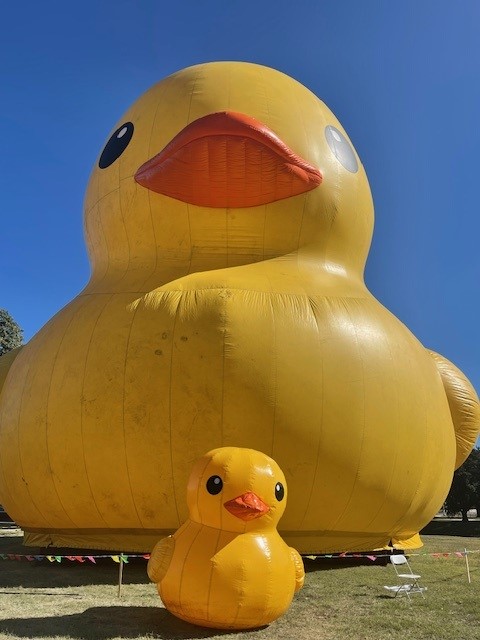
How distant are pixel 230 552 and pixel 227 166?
209 inches

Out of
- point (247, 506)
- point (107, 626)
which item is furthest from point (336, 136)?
point (107, 626)

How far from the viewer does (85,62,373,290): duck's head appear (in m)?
8.51

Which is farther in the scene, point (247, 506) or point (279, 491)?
point (279, 491)

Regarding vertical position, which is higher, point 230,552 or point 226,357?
point 226,357

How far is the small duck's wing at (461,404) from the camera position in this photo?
31.9 feet

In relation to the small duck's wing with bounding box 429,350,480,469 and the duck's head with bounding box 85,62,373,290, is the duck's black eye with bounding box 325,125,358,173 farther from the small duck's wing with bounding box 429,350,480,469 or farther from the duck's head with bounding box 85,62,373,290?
the small duck's wing with bounding box 429,350,480,469

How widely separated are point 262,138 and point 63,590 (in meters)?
6.09

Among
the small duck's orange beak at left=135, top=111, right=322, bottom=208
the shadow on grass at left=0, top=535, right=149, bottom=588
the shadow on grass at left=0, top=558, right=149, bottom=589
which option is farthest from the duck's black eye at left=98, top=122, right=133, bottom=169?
the shadow on grass at left=0, top=558, right=149, bottom=589

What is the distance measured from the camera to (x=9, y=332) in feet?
86.7

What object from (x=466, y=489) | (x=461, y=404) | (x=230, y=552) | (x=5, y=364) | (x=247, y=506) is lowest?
(x=466, y=489)

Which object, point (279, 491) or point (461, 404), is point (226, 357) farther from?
point (461, 404)

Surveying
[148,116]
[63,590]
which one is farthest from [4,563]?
[148,116]

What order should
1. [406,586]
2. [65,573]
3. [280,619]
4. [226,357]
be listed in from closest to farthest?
[280,619], [406,586], [226,357], [65,573]

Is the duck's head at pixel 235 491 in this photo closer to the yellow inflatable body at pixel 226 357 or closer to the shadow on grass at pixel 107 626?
the shadow on grass at pixel 107 626
